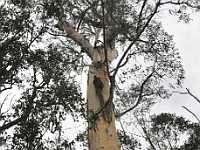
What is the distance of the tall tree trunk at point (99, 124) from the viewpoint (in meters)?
6.12

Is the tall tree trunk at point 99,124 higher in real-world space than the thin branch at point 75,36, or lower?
lower

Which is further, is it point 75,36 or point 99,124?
point 75,36

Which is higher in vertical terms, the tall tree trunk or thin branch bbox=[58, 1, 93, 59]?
thin branch bbox=[58, 1, 93, 59]

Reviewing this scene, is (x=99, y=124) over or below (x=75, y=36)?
below

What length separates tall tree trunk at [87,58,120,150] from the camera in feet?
20.1

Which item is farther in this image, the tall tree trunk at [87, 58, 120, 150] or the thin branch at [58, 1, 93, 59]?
the thin branch at [58, 1, 93, 59]

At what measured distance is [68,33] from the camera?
816 centimetres

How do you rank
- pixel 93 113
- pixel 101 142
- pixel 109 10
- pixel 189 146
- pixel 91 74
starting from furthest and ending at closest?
pixel 189 146 < pixel 109 10 < pixel 91 74 < pixel 93 113 < pixel 101 142

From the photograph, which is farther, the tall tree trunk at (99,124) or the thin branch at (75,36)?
the thin branch at (75,36)

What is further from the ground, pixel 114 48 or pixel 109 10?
pixel 109 10

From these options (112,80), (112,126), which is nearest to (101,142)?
(112,126)

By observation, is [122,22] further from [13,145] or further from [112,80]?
[13,145]

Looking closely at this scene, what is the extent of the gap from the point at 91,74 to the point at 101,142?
1.49m

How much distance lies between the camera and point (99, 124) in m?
6.41
